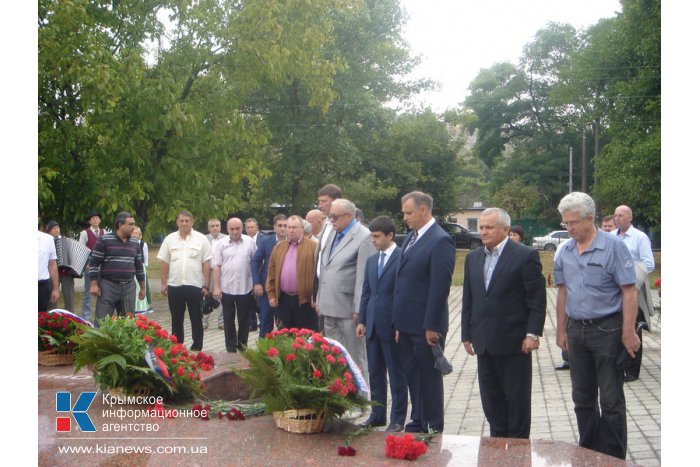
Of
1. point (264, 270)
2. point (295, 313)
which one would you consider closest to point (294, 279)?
point (295, 313)

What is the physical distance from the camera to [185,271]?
997cm

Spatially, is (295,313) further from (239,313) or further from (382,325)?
(382,325)

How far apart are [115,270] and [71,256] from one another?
3.61m

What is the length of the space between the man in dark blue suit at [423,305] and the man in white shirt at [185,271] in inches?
163

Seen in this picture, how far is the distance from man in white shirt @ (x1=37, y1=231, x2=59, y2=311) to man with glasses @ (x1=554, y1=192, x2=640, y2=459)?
7.10 metres

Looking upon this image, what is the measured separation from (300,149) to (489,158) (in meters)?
Result: 30.7

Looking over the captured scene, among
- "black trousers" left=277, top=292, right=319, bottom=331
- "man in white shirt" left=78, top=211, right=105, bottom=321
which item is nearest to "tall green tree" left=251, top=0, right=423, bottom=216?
"man in white shirt" left=78, top=211, right=105, bottom=321

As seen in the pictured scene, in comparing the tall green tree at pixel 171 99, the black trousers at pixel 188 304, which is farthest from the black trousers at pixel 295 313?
the tall green tree at pixel 171 99

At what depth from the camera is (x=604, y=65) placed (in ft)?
66.1

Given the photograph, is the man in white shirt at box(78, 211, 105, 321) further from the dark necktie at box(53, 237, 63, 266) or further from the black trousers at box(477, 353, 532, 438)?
the black trousers at box(477, 353, 532, 438)

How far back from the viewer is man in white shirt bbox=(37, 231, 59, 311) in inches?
401

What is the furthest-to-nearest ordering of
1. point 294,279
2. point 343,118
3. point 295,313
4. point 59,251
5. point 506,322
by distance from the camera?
1. point 343,118
2. point 59,251
3. point 295,313
4. point 294,279
5. point 506,322

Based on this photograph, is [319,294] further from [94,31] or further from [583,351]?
[94,31]
